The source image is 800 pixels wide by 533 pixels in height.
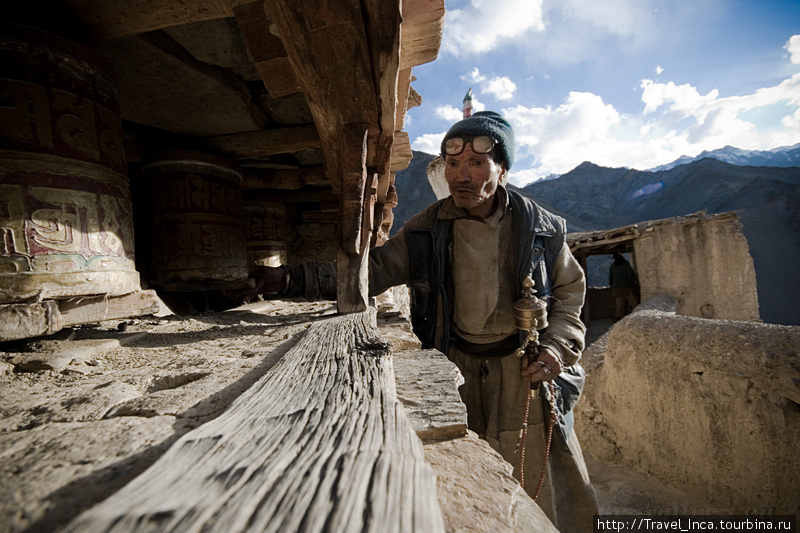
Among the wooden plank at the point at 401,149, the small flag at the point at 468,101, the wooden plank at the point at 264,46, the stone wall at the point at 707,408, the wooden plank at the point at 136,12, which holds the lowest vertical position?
the stone wall at the point at 707,408

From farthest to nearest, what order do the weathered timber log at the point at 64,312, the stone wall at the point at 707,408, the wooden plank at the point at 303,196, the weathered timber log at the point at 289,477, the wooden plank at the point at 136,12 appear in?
the wooden plank at the point at 303,196
the stone wall at the point at 707,408
the wooden plank at the point at 136,12
the weathered timber log at the point at 64,312
the weathered timber log at the point at 289,477

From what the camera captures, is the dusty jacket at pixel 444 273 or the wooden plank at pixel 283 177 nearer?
the dusty jacket at pixel 444 273

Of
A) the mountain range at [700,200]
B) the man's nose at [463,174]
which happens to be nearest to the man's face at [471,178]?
the man's nose at [463,174]

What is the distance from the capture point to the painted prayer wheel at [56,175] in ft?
3.75

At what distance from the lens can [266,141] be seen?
2707mm

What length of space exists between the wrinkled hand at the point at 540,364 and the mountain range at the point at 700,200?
74.8ft

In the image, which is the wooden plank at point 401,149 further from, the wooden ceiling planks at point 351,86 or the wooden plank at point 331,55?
the wooden plank at point 331,55

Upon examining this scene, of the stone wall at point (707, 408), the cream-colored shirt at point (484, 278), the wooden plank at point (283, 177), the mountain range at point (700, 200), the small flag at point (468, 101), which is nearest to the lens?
the cream-colored shirt at point (484, 278)

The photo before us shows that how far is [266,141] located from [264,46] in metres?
1.49

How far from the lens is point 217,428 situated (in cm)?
52

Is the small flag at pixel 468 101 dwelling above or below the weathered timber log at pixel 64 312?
above

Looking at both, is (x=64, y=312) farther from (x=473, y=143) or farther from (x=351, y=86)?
(x=473, y=143)

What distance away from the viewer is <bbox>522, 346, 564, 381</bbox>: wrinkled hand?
5.12ft

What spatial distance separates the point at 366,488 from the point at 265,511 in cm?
11
